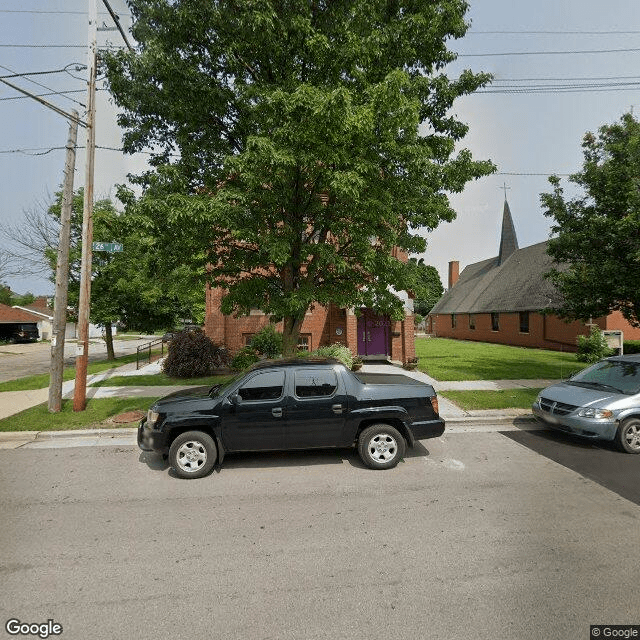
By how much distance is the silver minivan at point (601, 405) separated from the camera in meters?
6.20

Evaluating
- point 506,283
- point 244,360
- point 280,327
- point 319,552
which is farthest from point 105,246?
point 506,283

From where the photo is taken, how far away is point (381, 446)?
5.69m

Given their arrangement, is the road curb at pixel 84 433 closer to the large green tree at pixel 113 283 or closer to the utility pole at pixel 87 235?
the utility pole at pixel 87 235

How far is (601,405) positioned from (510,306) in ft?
77.4

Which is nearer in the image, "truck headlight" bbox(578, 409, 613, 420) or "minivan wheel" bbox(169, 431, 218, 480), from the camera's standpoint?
"minivan wheel" bbox(169, 431, 218, 480)

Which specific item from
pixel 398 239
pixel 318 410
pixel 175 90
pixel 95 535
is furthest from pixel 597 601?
pixel 175 90

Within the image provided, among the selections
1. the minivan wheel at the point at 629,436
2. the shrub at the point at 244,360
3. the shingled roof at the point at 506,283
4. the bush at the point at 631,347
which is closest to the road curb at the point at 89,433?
the minivan wheel at the point at 629,436

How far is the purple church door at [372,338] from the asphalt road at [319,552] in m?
12.5

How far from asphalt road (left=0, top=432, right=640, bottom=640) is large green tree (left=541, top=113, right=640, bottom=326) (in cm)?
713

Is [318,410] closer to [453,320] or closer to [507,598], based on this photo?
[507,598]

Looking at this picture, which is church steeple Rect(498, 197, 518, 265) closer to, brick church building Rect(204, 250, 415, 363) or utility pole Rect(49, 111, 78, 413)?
brick church building Rect(204, 250, 415, 363)

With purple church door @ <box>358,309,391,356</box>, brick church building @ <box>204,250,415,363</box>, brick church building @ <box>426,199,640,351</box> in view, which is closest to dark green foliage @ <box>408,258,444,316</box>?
brick church building @ <box>204,250,415,363</box>

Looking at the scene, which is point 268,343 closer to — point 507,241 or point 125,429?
point 125,429

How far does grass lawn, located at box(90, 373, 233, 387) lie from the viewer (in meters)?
12.4
